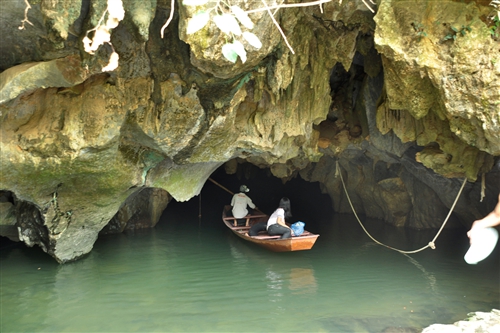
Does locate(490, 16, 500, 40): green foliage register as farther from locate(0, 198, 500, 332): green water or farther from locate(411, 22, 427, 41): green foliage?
locate(0, 198, 500, 332): green water

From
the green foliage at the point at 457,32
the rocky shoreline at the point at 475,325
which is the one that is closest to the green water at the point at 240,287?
the rocky shoreline at the point at 475,325

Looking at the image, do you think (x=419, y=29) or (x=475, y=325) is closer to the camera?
(x=475, y=325)

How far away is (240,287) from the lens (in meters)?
7.71

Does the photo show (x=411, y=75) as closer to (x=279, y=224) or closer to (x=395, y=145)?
(x=395, y=145)

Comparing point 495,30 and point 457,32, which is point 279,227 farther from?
point 495,30

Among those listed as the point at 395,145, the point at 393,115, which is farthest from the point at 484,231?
the point at 395,145

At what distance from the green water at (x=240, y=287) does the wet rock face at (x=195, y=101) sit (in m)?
1.15

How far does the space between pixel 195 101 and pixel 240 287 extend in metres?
3.61

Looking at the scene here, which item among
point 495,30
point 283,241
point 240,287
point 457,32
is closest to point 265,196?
point 283,241

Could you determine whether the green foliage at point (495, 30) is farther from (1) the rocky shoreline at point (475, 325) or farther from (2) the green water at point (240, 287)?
(2) the green water at point (240, 287)

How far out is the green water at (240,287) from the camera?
6289 mm

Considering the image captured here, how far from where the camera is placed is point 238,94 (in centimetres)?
692

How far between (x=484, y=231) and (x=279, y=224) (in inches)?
254

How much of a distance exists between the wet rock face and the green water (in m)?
1.15
